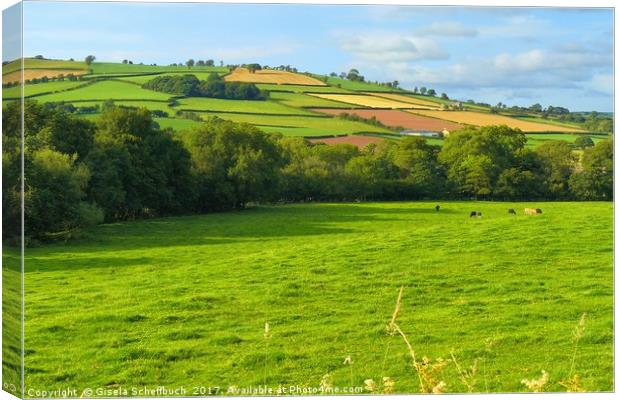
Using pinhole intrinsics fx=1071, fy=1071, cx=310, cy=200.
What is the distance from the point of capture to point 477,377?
11.0 metres

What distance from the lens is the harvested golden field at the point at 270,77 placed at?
448 inches

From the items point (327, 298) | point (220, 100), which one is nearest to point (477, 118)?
→ point (327, 298)

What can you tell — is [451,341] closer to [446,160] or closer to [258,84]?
[446,160]

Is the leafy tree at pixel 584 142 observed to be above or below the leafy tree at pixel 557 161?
above

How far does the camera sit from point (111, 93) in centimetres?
1153

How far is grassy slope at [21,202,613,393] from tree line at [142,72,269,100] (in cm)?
166

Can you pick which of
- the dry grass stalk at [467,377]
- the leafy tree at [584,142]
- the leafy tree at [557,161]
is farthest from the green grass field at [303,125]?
the dry grass stalk at [467,377]

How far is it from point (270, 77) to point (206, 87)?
0.69 m

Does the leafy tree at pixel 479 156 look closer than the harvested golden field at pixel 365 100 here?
No

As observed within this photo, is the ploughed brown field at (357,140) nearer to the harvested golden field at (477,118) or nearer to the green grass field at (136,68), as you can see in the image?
the harvested golden field at (477,118)

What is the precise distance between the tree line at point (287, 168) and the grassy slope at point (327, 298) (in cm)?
25

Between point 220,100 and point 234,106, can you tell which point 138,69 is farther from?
point 234,106

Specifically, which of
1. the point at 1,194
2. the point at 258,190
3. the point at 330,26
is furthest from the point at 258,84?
the point at 1,194

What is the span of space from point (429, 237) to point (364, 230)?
77 centimetres
